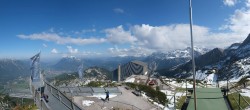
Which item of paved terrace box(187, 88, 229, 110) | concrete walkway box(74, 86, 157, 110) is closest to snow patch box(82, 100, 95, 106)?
concrete walkway box(74, 86, 157, 110)

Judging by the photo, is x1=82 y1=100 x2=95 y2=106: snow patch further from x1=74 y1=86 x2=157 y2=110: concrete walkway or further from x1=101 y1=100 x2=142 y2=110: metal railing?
x1=101 y1=100 x2=142 y2=110: metal railing

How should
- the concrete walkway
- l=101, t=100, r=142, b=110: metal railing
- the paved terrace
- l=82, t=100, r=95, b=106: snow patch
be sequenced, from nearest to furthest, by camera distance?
the paved terrace < the concrete walkway < l=101, t=100, r=142, b=110: metal railing < l=82, t=100, r=95, b=106: snow patch

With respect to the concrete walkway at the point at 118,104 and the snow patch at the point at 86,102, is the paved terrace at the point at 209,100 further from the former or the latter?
the snow patch at the point at 86,102

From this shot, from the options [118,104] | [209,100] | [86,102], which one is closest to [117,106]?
[118,104]

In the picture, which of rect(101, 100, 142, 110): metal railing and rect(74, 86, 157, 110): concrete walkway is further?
rect(101, 100, 142, 110): metal railing

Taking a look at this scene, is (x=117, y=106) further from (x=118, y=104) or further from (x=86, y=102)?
(x=86, y=102)

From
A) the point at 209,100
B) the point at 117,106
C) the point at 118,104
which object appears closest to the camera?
the point at 209,100

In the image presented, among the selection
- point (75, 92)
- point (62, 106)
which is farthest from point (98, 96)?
point (62, 106)

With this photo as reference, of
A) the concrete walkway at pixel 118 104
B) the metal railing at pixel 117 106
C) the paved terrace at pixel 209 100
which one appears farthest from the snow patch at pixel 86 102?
the paved terrace at pixel 209 100
